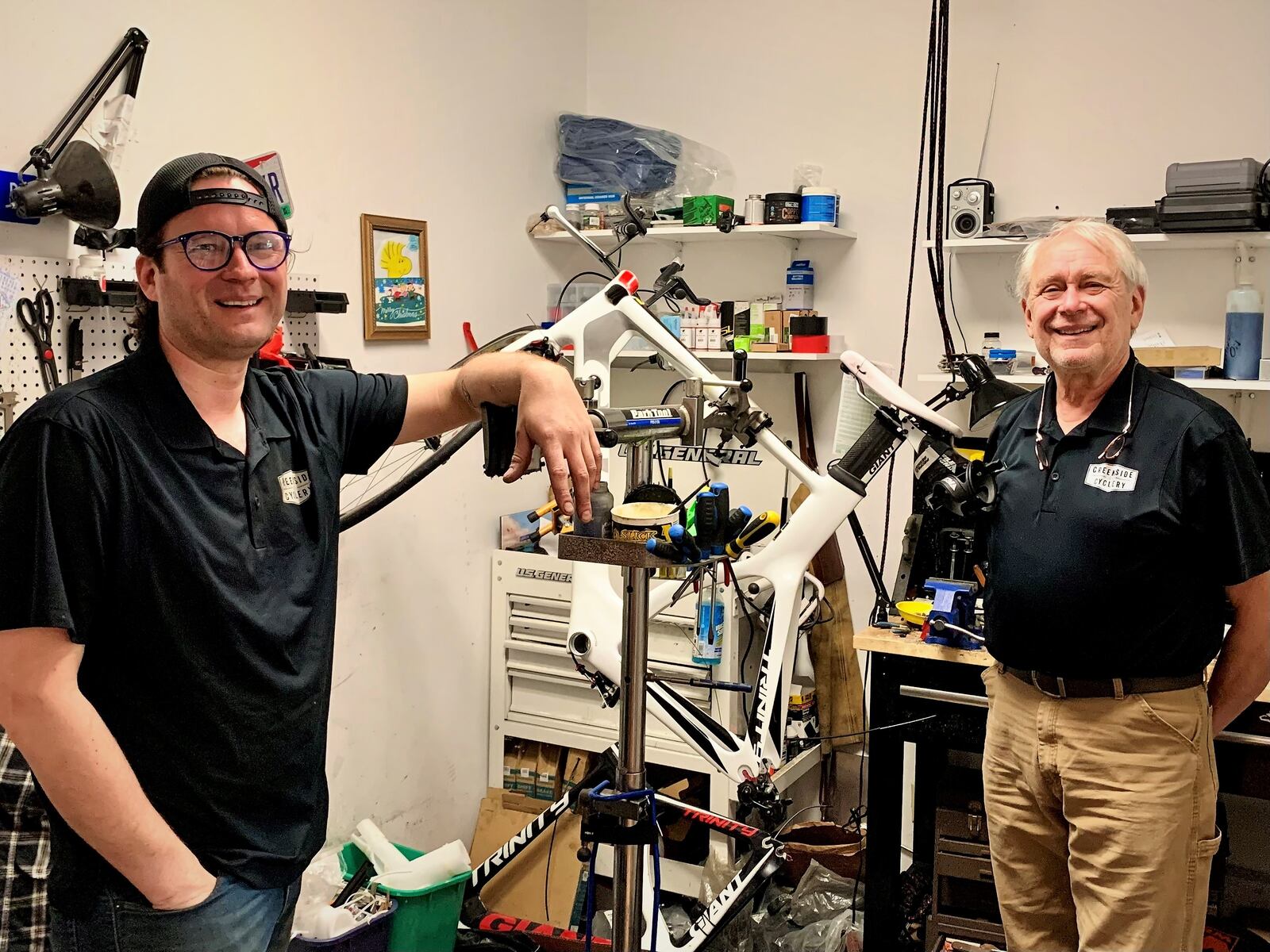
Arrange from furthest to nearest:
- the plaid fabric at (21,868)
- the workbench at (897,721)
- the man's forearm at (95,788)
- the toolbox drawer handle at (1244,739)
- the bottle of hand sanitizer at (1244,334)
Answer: the bottle of hand sanitizer at (1244,334) → the workbench at (897,721) → the toolbox drawer handle at (1244,739) → the plaid fabric at (21,868) → the man's forearm at (95,788)

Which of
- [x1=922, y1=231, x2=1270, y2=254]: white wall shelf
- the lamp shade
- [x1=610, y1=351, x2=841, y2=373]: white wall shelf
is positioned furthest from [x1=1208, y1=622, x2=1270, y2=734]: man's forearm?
[x1=610, y1=351, x2=841, y2=373]: white wall shelf

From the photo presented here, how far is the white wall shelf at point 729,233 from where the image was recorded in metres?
3.43

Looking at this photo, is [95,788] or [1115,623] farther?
[1115,623]

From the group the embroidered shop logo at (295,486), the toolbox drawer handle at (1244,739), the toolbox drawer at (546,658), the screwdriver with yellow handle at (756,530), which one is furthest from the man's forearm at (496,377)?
the toolbox drawer handle at (1244,739)

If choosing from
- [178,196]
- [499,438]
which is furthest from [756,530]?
[178,196]

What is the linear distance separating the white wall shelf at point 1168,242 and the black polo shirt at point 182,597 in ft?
7.46

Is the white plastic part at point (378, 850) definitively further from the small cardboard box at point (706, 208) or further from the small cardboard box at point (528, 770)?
the small cardboard box at point (706, 208)

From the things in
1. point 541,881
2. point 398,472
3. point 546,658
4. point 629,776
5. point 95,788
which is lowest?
point 541,881

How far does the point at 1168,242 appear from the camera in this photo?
2967 millimetres

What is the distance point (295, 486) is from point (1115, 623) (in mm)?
1473

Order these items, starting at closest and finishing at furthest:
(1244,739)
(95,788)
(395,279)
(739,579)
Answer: (95,788) → (1244,739) → (739,579) → (395,279)

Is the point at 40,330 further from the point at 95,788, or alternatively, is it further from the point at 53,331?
the point at 95,788

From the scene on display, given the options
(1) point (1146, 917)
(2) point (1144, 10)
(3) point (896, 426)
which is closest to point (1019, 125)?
(2) point (1144, 10)

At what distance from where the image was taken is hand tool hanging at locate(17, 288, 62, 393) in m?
2.16
